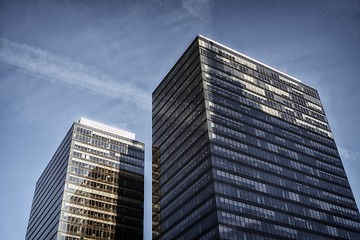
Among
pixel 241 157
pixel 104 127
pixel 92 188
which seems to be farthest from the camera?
pixel 104 127

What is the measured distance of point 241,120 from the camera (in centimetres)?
11988

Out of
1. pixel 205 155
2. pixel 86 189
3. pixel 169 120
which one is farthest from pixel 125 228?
pixel 205 155

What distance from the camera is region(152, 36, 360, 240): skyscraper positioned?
101 metres

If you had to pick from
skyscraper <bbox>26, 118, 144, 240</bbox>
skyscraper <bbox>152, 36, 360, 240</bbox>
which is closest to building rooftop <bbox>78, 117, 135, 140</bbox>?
skyscraper <bbox>26, 118, 144, 240</bbox>

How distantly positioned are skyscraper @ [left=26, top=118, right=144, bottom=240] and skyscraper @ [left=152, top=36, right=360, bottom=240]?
929 inches

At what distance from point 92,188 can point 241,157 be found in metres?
57.9

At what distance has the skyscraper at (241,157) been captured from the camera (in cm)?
10131

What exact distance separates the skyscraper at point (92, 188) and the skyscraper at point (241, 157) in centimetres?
2359

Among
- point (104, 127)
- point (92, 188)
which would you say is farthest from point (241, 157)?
point (104, 127)

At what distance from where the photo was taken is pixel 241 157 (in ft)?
363

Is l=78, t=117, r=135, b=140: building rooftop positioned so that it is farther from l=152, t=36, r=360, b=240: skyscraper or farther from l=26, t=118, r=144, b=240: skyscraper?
l=152, t=36, r=360, b=240: skyscraper

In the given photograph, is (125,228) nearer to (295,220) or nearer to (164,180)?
(164,180)

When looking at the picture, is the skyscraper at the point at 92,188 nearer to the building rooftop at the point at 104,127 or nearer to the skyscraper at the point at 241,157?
the building rooftop at the point at 104,127

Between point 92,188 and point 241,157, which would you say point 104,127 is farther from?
point 241,157
